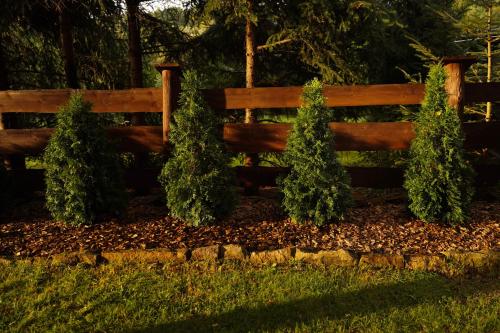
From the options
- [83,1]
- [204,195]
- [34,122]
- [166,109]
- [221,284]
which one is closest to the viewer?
[221,284]

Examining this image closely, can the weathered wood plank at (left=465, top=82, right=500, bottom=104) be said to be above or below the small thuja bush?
above

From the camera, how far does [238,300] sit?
4195mm

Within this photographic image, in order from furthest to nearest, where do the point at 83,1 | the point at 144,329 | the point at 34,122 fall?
the point at 34,122 < the point at 83,1 < the point at 144,329

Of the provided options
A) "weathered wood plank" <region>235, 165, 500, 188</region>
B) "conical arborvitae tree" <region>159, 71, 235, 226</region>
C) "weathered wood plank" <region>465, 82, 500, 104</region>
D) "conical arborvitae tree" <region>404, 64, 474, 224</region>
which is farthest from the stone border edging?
"weathered wood plank" <region>465, 82, 500, 104</region>

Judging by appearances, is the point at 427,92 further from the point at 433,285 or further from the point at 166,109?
the point at 166,109

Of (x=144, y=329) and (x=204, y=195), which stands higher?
(x=204, y=195)

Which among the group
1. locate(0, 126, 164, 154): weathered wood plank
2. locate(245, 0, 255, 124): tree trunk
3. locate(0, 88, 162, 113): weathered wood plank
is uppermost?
locate(245, 0, 255, 124): tree trunk

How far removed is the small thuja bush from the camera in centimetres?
589

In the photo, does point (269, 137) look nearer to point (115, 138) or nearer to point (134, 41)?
point (115, 138)

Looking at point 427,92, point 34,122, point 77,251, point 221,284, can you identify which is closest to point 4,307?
point 77,251

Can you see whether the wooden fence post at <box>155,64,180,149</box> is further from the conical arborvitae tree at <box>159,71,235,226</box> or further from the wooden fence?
the conical arborvitae tree at <box>159,71,235,226</box>

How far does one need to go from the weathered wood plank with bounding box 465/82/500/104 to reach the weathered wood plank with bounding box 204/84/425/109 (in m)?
0.82

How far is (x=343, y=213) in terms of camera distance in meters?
6.09

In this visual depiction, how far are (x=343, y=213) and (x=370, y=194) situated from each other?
2513 mm
